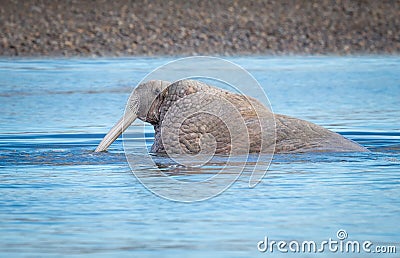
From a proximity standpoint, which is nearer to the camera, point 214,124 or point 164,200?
point 164,200

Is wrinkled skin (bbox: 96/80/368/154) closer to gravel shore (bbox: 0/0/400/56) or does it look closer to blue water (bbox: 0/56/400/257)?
blue water (bbox: 0/56/400/257)

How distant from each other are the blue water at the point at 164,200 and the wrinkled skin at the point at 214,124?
0.22 metres

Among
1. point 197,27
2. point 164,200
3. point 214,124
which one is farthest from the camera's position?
point 197,27

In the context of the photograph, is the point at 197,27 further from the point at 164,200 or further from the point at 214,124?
the point at 164,200

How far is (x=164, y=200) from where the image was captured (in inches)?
315

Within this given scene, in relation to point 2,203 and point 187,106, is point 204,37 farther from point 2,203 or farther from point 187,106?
point 2,203

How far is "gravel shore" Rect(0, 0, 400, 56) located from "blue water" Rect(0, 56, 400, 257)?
9.30 m

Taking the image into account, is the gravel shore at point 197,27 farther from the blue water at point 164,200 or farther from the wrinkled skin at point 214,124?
the wrinkled skin at point 214,124

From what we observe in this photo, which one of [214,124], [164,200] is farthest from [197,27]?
[164,200]

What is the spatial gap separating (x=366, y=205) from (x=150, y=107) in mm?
2782

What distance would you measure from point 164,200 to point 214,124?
178 centimetres

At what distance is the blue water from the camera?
6688mm

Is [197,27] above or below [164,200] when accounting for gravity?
below

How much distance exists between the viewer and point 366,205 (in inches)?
305
